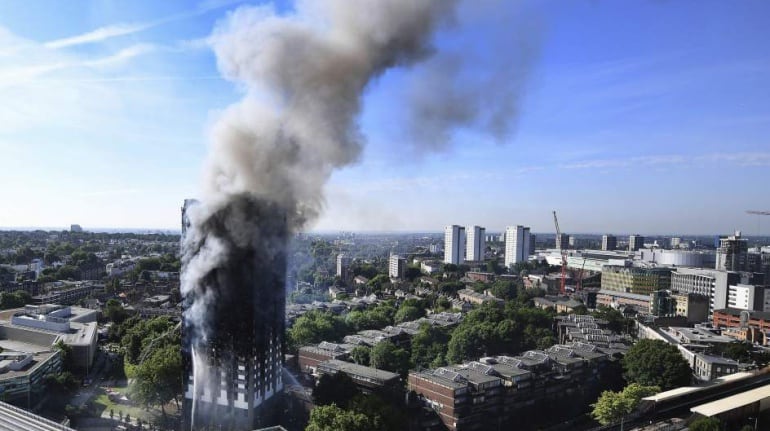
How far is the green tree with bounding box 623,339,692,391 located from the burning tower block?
14.3 meters

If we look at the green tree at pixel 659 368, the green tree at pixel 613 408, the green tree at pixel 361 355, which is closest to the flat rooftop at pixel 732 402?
the green tree at pixel 659 368

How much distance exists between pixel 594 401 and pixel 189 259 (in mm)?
16058

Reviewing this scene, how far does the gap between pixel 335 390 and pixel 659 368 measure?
12.8 m

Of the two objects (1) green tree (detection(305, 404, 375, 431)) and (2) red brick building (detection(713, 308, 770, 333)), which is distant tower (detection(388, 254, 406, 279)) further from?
(1) green tree (detection(305, 404, 375, 431))

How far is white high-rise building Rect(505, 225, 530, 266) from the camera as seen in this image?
8181 centimetres

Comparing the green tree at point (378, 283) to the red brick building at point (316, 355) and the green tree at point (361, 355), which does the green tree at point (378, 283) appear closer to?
the red brick building at point (316, 355)

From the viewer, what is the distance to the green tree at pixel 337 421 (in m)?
13.6

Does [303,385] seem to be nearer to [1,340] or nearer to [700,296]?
[1,340]

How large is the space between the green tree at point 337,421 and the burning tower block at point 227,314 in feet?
7.86

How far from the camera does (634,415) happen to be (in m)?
17.5

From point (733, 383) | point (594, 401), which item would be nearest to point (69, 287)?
point (594, 401)

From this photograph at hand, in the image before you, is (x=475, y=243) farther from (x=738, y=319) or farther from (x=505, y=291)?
(x=738, y=319)

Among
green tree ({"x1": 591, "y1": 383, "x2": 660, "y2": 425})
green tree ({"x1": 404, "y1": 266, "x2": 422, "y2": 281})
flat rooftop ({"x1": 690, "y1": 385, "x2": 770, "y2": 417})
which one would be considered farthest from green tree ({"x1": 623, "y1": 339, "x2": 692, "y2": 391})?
green tree ({"x1": 404, "y1": 266, "x2": 422, "y2": 281})

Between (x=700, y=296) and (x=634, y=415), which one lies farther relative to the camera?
(x=700, y=296)
